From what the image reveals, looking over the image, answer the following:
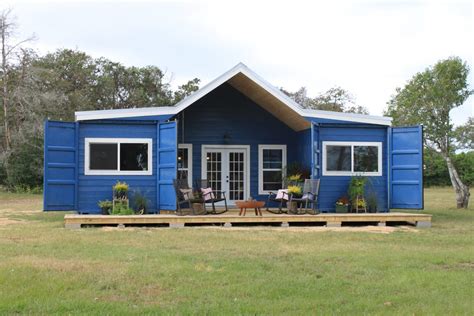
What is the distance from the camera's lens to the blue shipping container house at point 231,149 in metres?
11.6

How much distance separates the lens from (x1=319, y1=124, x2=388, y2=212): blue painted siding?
12523 mm

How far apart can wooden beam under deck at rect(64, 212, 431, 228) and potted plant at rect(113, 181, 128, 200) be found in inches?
35.5

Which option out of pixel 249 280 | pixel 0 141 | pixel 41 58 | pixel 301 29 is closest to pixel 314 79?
pixel 41 58

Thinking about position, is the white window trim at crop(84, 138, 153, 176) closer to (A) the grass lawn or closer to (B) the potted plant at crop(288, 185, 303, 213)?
(A) the grass lawn

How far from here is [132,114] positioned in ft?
38.9

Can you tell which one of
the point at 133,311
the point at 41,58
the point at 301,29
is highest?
the point at 41,58

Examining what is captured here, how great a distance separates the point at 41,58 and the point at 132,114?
21852mm

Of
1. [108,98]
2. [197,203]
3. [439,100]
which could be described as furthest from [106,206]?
A: [108,98]

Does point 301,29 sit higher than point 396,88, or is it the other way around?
point 301,29

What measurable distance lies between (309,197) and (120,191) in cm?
380

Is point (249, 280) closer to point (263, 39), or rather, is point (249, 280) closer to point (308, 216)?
point (308, 216)

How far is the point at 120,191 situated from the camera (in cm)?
1162

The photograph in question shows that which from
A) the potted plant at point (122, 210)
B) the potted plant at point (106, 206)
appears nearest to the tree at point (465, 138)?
the potted plant at point (122, 210)

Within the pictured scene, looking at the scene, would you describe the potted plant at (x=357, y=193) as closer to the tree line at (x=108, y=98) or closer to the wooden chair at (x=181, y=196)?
the wooden chair at (x=181, y=196)
